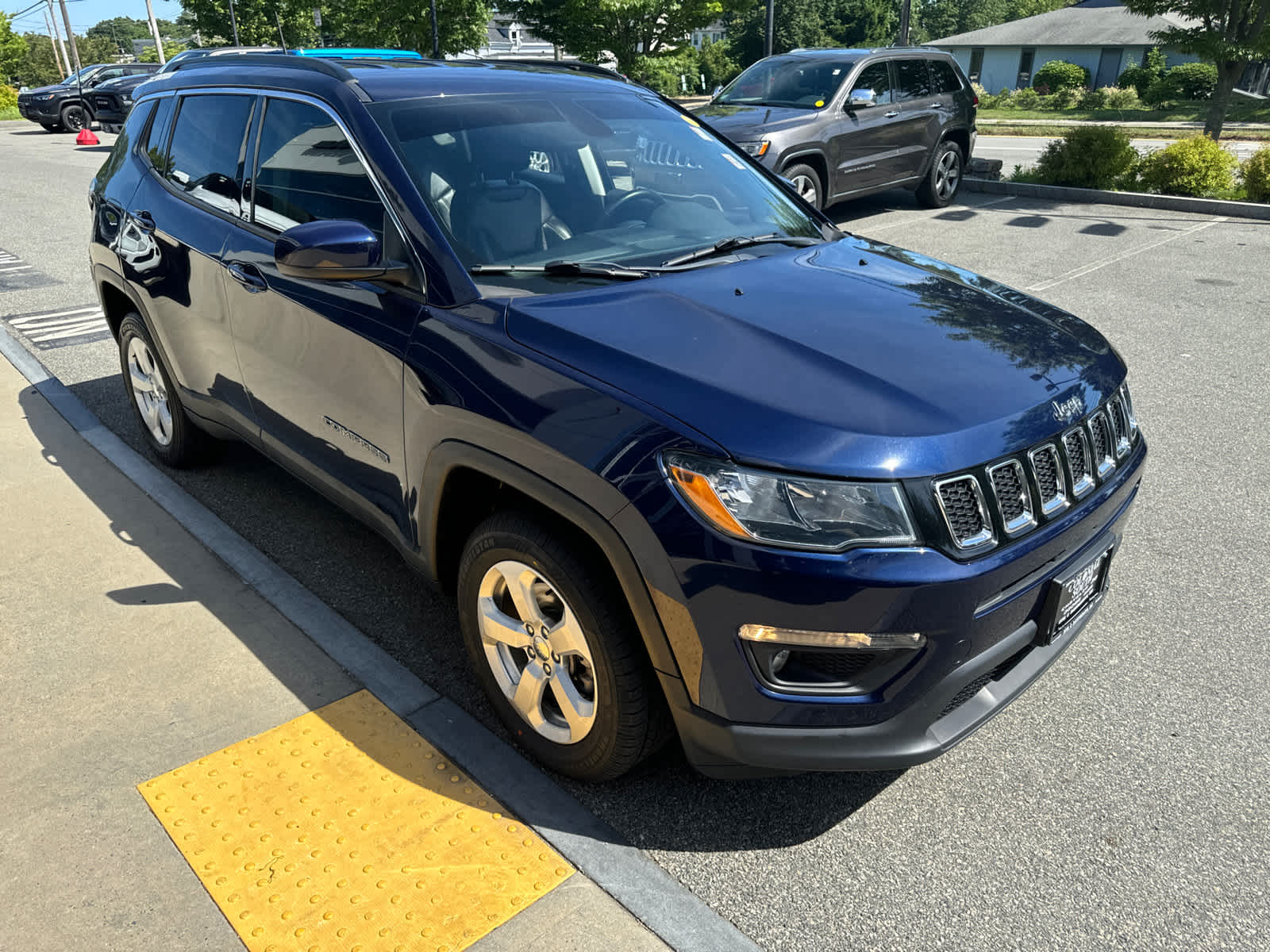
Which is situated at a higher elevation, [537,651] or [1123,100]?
[537,651]

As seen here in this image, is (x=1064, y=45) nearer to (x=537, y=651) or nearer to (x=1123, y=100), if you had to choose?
(x=1123, y=100)

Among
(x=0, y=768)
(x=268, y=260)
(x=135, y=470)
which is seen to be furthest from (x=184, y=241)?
(x=0, y=768)

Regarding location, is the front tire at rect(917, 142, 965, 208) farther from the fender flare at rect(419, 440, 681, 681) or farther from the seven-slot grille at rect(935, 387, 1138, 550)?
the fender flare at rect(419, 440, 681, 681)

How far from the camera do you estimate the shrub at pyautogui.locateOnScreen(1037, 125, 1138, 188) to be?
12047 mm

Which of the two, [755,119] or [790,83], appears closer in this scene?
[755,119]

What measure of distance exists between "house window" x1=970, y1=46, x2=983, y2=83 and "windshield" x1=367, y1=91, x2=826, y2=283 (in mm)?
62447

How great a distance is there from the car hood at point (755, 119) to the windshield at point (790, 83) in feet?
0.61

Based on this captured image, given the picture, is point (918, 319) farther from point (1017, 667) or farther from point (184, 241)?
point (184, 241)

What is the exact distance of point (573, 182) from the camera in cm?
325

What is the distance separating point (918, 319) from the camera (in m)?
2.75

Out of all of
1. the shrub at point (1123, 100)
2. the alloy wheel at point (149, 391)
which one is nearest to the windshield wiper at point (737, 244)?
the alloy wheel at point (149, 391)

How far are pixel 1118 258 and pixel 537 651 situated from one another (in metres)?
8.41

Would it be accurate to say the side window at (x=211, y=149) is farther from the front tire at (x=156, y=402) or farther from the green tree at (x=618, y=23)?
the green tree at (x=618, y=23)

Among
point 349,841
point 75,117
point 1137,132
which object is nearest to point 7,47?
point 75,117
